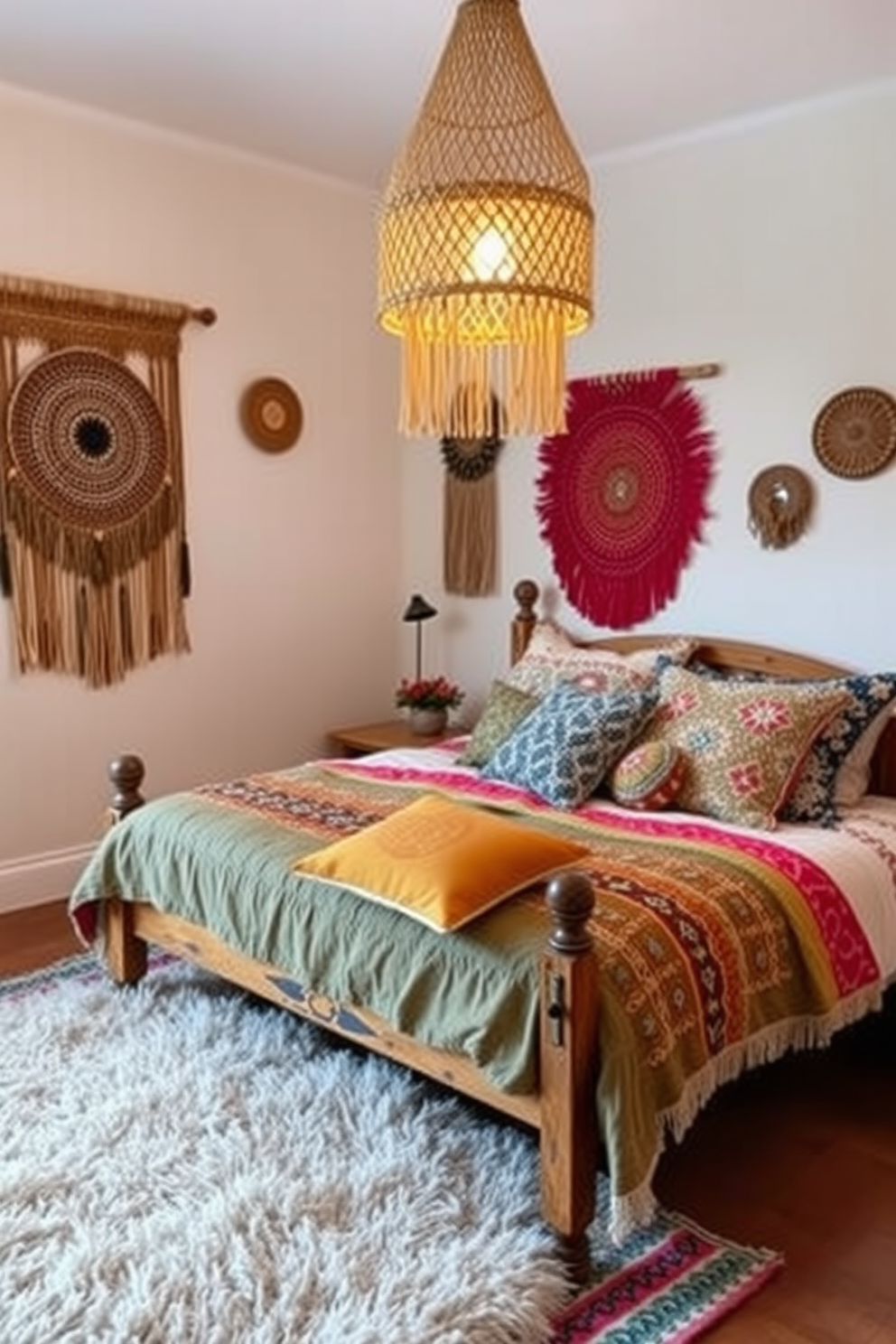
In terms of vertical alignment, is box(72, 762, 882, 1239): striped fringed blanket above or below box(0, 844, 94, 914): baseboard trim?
above

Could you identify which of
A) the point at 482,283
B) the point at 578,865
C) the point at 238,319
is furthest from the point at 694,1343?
the point at 238,319

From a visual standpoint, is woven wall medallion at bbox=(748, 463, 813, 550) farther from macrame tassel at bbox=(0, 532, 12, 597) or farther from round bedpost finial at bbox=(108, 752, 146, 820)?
macrame tassel at bbox=(0, 532, 12, 597)

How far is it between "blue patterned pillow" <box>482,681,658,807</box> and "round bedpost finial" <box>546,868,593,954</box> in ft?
3.67

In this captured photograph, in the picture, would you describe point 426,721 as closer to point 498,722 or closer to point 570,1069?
point 498,722

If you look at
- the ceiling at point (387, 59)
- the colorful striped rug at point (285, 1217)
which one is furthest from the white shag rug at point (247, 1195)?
the ceiling at point (387, 59)

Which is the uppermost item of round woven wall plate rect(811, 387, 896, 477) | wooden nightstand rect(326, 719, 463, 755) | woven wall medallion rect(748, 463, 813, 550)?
round woven wall plate rect(811, 387, 896, 477)

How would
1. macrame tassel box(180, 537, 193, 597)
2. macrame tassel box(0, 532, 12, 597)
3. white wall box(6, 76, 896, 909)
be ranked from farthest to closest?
macrame tassel box(180, 537, 193, 597), macrame tassel box(0, 532, 12, 597), white wall box(6, 76, 896, 909)

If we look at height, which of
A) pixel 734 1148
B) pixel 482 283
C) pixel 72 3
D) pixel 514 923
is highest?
pixel 72 3

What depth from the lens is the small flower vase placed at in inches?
170

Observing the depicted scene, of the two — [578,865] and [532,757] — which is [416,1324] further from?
[532,757]

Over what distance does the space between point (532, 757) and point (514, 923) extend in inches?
41.8

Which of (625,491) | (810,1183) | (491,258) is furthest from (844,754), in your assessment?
(491,258)

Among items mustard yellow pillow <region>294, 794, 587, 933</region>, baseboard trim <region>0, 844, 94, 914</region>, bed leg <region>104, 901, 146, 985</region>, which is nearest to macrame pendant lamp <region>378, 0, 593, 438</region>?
mustard yellow pillow <region>294, 794, 587, 933</region>

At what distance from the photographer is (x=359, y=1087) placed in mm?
2578
